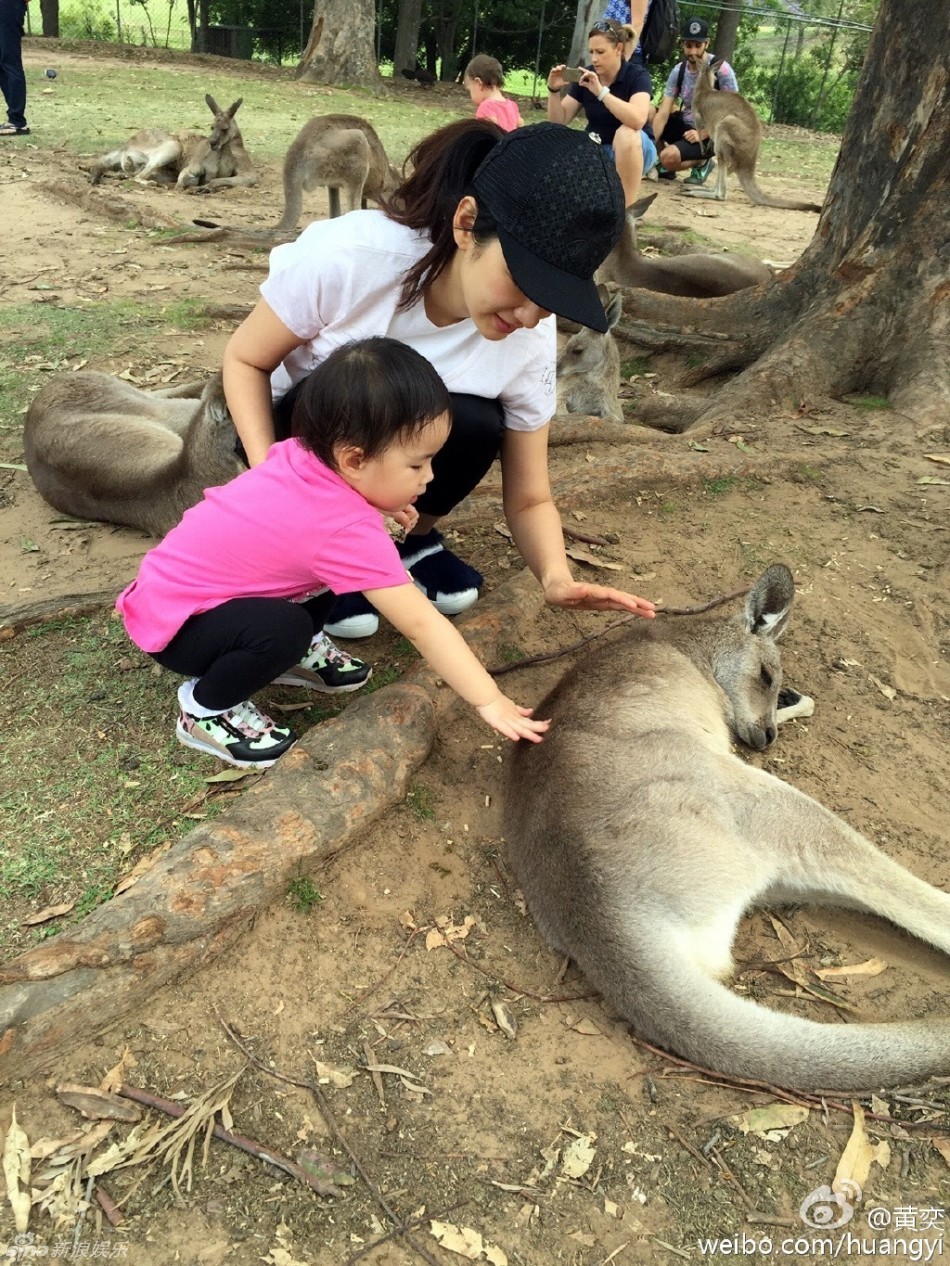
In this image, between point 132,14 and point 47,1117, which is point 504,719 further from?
point 132,14

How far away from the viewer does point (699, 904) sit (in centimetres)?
210

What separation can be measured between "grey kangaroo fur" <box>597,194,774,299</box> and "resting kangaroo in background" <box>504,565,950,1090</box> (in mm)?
4572

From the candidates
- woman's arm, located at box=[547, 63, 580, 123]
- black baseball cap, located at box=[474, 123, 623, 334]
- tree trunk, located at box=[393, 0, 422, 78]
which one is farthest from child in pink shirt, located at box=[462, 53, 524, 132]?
tree trunk, located at box=[393, 0, 422, 78]

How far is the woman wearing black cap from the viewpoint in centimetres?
197

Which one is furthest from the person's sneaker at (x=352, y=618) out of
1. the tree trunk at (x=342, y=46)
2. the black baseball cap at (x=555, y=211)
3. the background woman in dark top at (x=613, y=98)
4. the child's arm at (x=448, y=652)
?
the tree trunk at (x=342, y=46)

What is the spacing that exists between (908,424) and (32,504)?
147 inches

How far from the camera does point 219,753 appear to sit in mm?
2482

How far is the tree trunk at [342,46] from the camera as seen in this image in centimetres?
1719

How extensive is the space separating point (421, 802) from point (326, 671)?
528mm

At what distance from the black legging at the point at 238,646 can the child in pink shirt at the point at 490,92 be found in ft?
19.4

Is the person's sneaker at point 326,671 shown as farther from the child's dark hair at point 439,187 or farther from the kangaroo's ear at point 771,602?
the kangaroo's ear at point 771,602

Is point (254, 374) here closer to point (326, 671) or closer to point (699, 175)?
point (326, 671)

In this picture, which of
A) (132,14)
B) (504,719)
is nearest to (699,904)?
(504,719)

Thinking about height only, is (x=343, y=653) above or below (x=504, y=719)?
below
